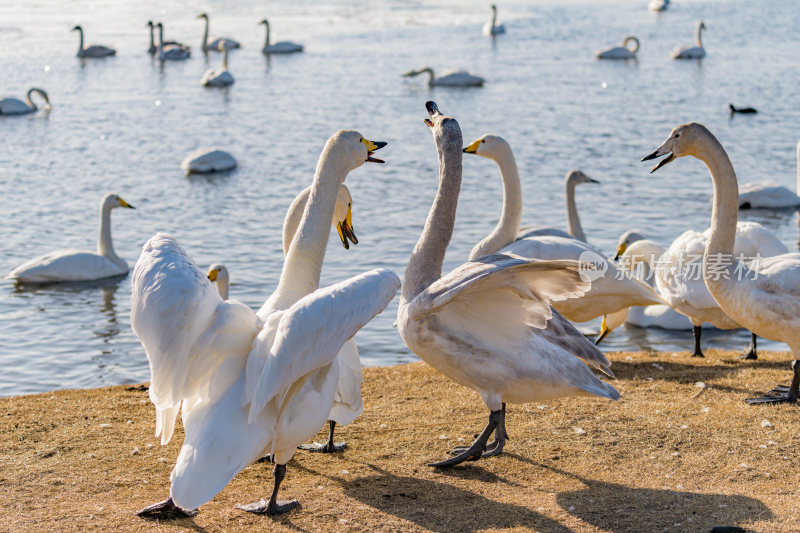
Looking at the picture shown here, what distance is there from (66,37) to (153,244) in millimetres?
31755

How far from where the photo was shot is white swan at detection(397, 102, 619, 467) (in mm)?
4891

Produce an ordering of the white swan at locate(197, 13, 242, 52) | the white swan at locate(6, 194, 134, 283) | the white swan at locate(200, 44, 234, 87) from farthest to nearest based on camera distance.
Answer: the white swan at locate(197, 13, 242, 52) → the white swan at locate(200, 44, 234, 87) → the white swan at locate(6, 194, 134, 283)

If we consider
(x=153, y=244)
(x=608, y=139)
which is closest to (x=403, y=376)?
(x=153, y=244)

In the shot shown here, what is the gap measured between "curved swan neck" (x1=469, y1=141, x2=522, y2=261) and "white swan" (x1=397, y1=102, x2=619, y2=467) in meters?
3.03

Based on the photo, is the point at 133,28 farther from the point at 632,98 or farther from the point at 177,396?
the point at 177,396

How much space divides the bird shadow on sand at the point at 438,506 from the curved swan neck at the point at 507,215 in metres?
3.54

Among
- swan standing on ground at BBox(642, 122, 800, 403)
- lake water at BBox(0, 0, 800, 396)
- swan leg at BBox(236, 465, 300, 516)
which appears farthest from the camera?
lake water at BBox(0, 0, 800, 396)

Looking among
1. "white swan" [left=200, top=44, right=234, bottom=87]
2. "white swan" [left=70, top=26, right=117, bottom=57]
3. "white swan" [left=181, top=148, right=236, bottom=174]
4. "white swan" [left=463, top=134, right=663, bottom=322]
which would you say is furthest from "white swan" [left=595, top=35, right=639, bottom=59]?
"white swan" [left=463, top=134, right=663, bottom=322]

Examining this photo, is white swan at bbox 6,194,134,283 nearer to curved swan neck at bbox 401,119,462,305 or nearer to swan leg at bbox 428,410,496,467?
curved swan neck at bbox 401,119,462,305

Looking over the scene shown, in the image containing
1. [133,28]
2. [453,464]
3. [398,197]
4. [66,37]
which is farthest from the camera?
[133,28]

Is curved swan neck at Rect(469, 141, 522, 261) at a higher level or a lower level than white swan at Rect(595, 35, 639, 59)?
lower

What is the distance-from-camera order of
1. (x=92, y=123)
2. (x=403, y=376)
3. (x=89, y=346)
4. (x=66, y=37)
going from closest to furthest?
1. (x=403, y=376)
2. (x=89, y=346)
3. (x=92, y=123)
4. (x=66, y=37)

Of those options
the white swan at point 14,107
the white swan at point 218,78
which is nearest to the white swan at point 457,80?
the white swan at point 218,78

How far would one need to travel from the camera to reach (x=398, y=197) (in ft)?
47.8
